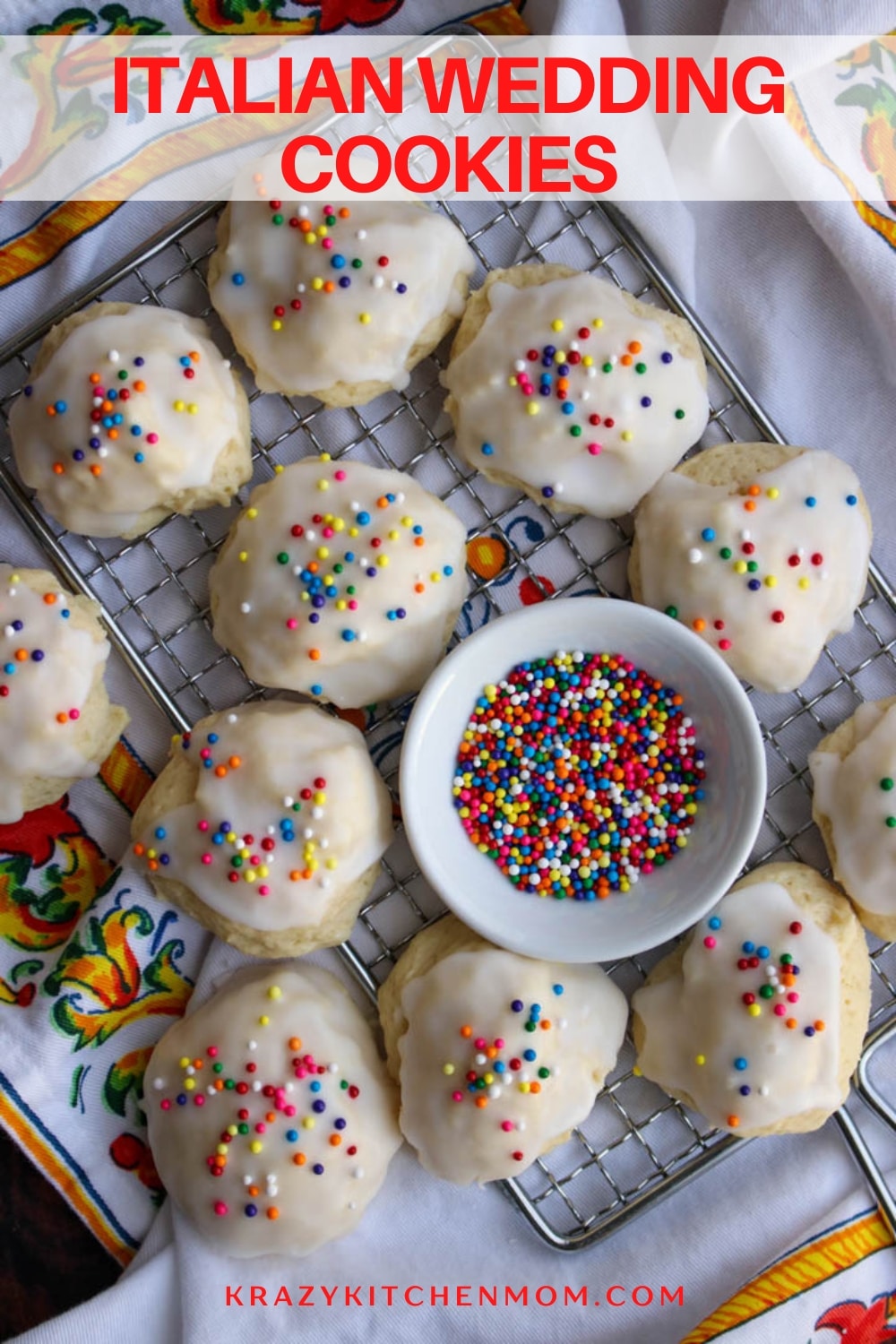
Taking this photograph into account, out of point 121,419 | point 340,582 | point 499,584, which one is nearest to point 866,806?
point 499,584

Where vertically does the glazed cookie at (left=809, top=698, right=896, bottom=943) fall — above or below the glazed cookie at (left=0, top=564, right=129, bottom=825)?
below

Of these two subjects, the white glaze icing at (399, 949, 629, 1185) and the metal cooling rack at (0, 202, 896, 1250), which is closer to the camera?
the white glaze icing at (399, 949, 629, 1185)

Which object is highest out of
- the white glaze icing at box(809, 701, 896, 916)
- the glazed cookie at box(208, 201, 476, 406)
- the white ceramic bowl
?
the glazed cookie at box(208, 201, 476, 406)

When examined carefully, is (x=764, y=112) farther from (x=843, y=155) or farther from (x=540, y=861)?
(x=540, y=861)

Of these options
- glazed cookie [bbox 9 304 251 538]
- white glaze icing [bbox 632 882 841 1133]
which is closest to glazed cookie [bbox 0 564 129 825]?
glazed cookie [bbox 9 304 251 538]

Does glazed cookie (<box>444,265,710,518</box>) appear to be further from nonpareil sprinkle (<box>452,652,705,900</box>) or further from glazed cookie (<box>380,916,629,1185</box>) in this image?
glazed cookie (<box>380,916,629,1185</box>)

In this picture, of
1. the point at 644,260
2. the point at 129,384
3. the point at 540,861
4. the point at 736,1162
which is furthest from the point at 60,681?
the point at 736,1162
